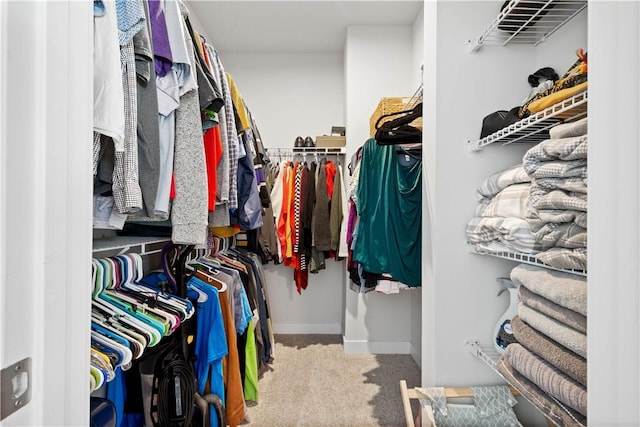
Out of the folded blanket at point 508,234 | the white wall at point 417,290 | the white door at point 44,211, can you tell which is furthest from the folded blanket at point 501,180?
the white wall at point 417,290

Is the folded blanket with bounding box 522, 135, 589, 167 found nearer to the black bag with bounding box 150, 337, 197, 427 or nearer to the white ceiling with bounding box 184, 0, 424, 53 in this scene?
the black bag with bounding box 150, 337, 197, 427

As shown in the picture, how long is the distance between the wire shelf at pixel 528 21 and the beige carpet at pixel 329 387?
5.63 feet

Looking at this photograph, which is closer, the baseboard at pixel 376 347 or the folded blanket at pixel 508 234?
the folded blanket at pixel 508 234

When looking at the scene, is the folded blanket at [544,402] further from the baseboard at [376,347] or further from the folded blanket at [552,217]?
the baseboard at [376,347]

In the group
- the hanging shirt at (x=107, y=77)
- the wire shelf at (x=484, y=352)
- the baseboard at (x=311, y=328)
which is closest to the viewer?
the hanging shirt at (x=107, y=77)

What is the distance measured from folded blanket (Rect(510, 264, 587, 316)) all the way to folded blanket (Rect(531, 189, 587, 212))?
167 mm

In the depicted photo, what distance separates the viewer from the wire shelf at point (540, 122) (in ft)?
2.78

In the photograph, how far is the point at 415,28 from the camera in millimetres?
2980

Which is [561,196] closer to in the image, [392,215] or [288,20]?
[392,215]

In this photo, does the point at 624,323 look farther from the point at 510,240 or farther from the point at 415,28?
the point at 415,28

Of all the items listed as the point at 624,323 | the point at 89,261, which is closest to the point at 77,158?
the point at 89,261

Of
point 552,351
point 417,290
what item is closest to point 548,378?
point 552,351

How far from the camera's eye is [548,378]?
0.88 m

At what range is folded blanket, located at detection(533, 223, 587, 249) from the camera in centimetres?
79
